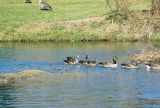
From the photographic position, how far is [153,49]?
50.2 metres

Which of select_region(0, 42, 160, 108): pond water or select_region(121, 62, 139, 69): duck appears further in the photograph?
select_region(121, 62, 139, 69): duck

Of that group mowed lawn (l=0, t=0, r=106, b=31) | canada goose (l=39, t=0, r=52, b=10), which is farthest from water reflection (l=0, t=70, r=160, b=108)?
canada goose (l=39, t=0, r=52, b=10)

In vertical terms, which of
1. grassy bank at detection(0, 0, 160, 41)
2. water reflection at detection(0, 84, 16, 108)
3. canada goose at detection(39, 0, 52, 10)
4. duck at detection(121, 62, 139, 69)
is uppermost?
canada goose at detection(39, 0, 52, 10)

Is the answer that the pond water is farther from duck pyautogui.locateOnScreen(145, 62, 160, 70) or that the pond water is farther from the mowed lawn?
the mowed lawn

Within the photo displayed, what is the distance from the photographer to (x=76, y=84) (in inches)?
1522

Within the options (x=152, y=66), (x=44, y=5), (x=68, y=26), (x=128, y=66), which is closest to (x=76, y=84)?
(x=128, y=66)

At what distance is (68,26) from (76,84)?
111ft

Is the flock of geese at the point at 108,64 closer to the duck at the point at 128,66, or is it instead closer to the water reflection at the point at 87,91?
the duck at the point at 128,66

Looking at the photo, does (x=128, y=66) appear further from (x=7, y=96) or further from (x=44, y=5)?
(x=44, y=5)

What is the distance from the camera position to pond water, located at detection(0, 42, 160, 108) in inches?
1280

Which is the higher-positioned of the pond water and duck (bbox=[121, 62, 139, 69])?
duck (bbox=[121, 62, 139, 69])

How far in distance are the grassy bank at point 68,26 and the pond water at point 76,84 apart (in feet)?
31.3

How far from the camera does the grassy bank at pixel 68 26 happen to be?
68.3 meters

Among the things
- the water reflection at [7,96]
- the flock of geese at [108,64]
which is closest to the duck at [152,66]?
the flock of geese at [108,64]
